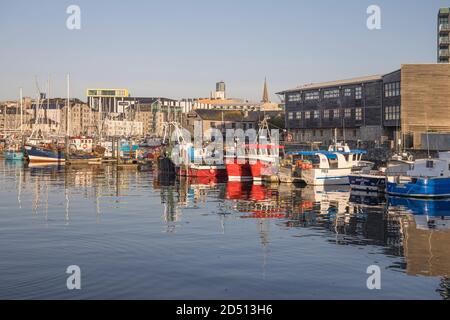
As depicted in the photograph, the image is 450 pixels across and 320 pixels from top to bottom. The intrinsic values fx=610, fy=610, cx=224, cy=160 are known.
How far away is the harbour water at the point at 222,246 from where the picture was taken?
19.8m

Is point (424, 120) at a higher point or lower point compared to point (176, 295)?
higher

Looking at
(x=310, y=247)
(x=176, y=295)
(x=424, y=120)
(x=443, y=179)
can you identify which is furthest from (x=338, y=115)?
(x=176, y=295)

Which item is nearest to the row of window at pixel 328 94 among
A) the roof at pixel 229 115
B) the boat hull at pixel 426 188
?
the boat hull at pixel 426 188

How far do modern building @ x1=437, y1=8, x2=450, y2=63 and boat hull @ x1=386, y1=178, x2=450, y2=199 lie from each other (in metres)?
80.3

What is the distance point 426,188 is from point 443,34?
274 ft

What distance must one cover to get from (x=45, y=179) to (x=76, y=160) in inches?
1194

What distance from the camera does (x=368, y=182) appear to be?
171 feet

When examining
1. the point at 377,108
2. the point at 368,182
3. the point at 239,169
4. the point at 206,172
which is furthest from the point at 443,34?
the point at 368,182

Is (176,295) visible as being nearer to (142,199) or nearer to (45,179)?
(142,199)

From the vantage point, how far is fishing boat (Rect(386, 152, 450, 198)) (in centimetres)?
4588

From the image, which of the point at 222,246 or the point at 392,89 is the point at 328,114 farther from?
the point at 222,246

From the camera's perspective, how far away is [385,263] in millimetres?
23547

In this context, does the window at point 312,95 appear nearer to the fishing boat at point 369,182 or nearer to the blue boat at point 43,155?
the blue boat at point 43,155

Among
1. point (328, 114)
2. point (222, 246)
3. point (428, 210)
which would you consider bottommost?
point (222, 246)
